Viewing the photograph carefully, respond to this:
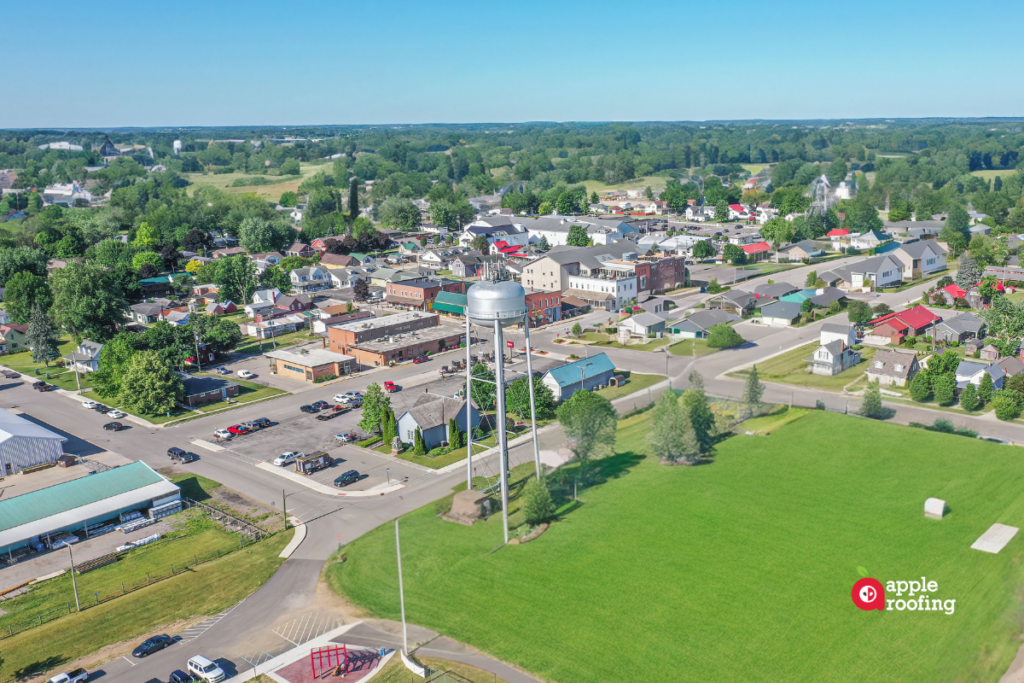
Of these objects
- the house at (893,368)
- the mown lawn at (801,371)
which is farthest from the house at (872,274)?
the house at (893,368)

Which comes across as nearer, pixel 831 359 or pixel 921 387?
pixel 921 387

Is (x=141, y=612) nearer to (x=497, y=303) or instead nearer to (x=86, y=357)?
(x=497, y=303)

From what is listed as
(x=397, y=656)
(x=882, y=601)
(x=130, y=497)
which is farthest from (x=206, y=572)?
(x=882, y=601)

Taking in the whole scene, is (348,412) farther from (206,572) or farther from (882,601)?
(882,601)

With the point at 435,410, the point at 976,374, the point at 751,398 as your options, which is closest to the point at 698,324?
the point at 751,398

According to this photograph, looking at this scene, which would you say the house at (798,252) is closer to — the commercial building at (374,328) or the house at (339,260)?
the commercial building at (374,328)
